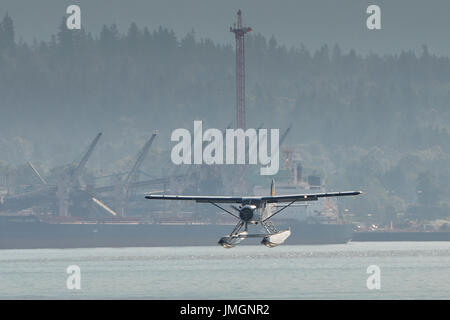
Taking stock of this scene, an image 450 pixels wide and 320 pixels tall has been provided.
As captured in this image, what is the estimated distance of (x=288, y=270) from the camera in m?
118

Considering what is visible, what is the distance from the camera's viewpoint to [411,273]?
366 feet

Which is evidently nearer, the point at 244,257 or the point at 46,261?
the point at 46,261

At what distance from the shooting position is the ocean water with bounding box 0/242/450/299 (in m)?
85.7

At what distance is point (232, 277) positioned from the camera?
106 metres

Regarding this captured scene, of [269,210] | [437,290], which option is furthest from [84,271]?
[269,210]

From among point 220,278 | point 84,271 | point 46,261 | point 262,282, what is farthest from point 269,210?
point 46,261

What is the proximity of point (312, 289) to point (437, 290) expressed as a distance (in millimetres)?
10925

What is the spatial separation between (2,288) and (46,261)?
5060cm

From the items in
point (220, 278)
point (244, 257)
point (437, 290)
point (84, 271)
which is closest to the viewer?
point (437, 290)

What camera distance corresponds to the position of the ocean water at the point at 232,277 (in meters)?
85.7

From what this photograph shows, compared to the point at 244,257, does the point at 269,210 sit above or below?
above

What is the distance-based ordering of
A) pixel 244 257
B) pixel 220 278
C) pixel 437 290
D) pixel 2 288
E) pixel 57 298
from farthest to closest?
pixel 244 257 → pixel 220 278 → pixel 2 288 → pixel 437 290 → pixel 57 298

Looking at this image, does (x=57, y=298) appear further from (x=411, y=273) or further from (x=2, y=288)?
(x=411, y=273)
